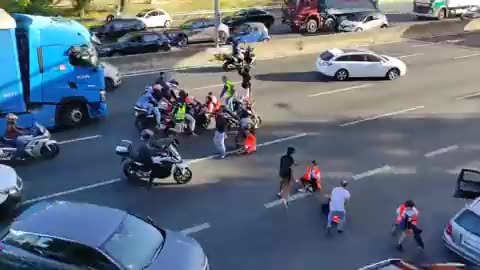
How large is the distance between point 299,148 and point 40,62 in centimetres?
759

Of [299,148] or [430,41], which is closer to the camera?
[299,148]

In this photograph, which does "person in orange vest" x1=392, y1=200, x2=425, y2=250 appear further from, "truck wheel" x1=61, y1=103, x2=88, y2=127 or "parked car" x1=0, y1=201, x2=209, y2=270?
"truck wheel" x1=61, y1=103, x2=88, y2=127

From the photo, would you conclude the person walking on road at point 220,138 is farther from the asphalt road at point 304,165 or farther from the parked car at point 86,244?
the parked car at point 86,244

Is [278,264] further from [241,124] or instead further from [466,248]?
[241,124]

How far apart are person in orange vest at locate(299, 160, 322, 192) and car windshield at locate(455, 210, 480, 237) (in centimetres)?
412

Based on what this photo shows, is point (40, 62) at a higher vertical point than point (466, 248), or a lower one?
higher

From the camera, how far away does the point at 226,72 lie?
28.2 m

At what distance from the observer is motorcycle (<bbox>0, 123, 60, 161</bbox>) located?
17.9 m

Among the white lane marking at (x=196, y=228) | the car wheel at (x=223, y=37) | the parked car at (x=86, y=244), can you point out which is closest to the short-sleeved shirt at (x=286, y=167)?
the white lane marking at (x=196, y=228)

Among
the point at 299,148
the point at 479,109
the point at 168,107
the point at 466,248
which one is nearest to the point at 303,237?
the point at 466,248

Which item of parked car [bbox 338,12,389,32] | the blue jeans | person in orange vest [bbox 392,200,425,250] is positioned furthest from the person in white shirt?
parked car [bbox 338,12,389,32]

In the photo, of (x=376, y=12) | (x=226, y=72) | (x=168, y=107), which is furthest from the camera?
(x=376, y=12)

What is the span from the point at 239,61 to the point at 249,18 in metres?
13.4

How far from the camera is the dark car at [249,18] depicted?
131ft
